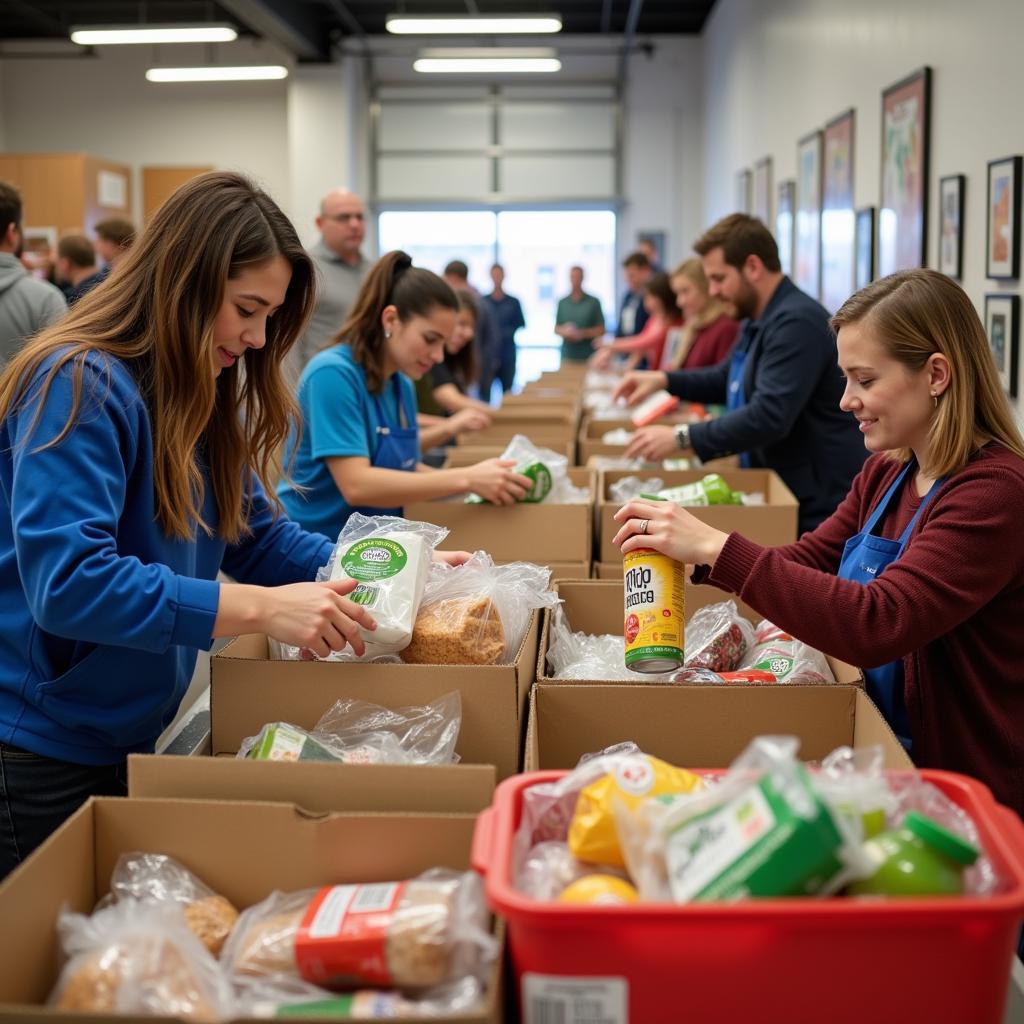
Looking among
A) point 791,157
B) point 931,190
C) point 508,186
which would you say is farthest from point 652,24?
point 931,190

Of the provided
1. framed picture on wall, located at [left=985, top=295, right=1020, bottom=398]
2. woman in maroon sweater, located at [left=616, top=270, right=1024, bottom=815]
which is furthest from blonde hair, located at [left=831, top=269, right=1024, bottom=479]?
framed picture on wall, located at [left=985, top=295, right=1020, bottom=398]

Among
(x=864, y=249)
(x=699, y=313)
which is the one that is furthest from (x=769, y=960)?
(x=699, y=313)

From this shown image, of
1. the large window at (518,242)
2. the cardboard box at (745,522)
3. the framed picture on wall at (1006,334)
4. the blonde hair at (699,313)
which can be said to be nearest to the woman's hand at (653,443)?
the cardboard box at (745,522)

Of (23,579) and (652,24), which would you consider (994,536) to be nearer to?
(23,579)

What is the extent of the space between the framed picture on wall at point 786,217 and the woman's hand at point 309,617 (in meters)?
6.74

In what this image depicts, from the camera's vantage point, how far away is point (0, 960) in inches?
41.0

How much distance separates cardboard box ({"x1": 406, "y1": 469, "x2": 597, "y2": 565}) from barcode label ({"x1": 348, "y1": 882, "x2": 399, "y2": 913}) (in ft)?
4.98

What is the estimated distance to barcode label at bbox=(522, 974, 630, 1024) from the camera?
0.92 m

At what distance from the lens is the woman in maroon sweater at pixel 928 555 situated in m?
1.49

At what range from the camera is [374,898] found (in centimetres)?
108

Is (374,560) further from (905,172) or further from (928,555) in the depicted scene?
(905,172)

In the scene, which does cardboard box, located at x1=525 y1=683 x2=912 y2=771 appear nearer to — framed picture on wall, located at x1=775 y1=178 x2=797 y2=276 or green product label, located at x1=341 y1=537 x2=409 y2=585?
green product label, located at x1=341 y1=537 x2=409 y2=585

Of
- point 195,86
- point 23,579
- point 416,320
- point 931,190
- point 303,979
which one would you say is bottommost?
point 303,979

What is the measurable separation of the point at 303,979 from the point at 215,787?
0.95 ft
